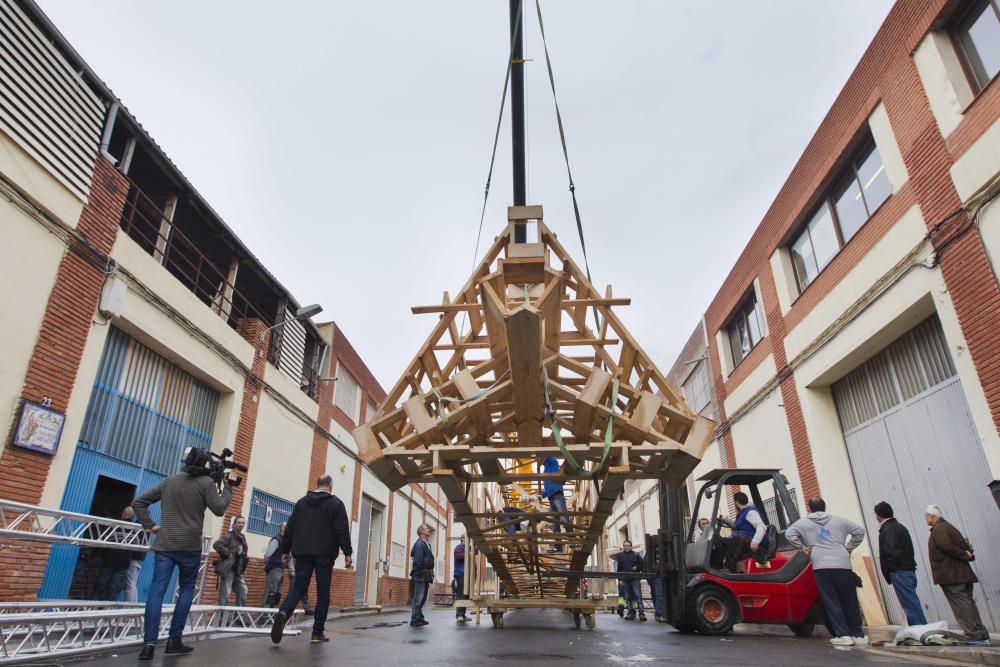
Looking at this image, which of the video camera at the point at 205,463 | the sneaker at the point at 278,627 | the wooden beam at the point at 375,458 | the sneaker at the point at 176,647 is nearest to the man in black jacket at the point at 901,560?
the wooden beam at the point at 375,458

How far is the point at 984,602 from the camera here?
26.8 feet

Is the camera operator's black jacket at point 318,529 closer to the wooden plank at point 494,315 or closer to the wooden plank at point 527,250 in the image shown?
the wooden plank at point 494,315

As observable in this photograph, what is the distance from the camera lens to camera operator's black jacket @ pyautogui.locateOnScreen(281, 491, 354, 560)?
6.40 m

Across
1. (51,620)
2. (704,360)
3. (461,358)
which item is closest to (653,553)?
(461,358)

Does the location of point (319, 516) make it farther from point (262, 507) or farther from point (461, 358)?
point (262, 507)

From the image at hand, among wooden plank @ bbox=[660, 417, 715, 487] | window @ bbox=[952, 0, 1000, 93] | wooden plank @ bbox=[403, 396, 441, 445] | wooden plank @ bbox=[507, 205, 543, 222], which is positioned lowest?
wooden plank @ bbox=[660, 417, 715, 487]

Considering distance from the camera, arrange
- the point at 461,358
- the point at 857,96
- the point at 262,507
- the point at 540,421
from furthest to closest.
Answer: the point at 262,507
the point at 857,96
the point at 461,358
the point at 540,421

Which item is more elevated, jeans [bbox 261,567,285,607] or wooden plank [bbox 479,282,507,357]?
wooden plank [bbox 479,282,507,357]

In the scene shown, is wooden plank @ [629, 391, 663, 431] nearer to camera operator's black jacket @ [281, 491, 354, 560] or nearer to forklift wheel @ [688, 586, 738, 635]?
camera operator's black jacket @ [281, 491, 354, 560]

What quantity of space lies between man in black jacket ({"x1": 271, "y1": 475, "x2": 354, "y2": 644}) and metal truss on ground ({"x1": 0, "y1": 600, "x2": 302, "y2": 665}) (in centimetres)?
141

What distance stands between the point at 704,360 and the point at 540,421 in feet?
46.6

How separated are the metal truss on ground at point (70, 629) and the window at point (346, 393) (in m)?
11.5

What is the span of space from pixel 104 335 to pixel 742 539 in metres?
9.51

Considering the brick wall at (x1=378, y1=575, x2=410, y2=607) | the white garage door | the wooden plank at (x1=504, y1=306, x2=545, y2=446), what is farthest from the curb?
the brick wall at (x1=378, y1=575, x2=410, y2=607)
